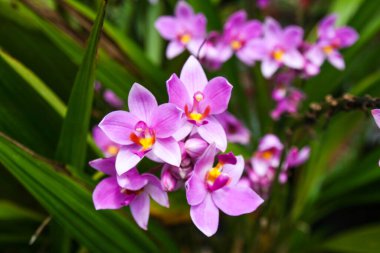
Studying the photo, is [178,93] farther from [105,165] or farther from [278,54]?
[278,54]

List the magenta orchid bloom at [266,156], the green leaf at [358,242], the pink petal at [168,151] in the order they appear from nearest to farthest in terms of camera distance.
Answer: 1. the pink petal at [168,151]
2. the magenta orchid bloom at [266,156]
3. the green leaf at [358,242]

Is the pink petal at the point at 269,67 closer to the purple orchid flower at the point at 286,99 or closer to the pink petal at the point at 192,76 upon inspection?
the purple orchid flower at the point at 286,99

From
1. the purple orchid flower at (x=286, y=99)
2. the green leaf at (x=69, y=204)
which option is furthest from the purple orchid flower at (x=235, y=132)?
the green leaf at (x=69, y=204)

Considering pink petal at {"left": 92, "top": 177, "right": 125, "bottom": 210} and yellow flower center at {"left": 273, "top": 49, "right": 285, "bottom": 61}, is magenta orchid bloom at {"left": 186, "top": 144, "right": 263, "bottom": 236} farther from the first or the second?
yellow flower center at {"left": 273, "top": 49, "right": 285, "bottom": 61}

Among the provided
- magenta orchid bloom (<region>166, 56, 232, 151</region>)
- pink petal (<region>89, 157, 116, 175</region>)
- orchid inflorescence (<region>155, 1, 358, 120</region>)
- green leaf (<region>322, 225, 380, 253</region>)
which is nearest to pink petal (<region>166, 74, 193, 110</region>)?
magenta orchid bloom (<region>166, 56, 232, 151</region>)

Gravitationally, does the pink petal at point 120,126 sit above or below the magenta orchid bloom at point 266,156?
above
